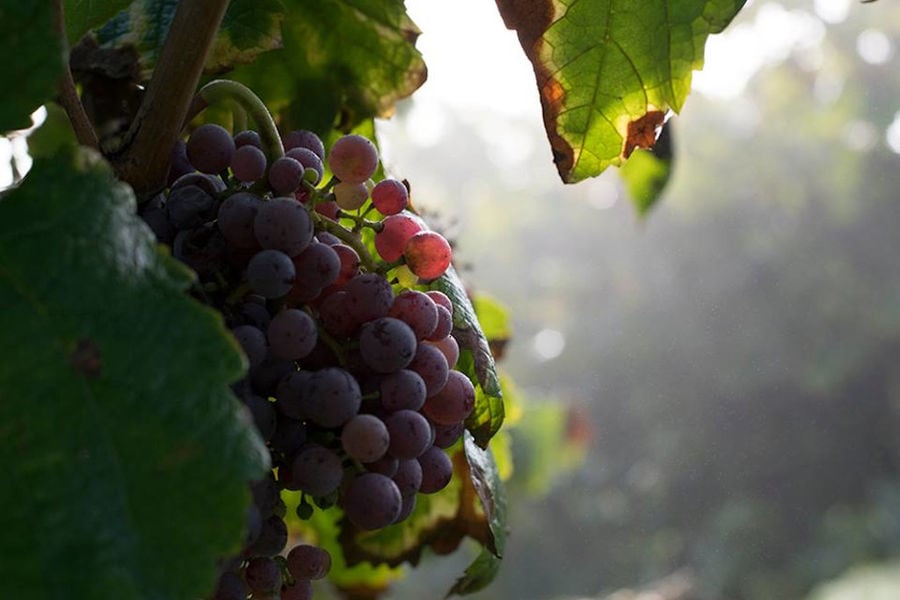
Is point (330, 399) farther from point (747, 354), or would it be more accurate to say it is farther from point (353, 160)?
point (747, 354)

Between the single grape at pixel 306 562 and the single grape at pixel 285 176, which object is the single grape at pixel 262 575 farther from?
the single grape at pixel 285 176

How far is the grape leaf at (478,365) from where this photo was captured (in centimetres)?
56

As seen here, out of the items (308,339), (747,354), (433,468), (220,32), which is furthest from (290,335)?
(747,354)

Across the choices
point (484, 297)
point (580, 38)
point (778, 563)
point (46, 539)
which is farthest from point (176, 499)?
point (778, 563)

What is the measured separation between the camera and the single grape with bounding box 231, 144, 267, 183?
50cm

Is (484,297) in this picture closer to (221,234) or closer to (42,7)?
(221,234)

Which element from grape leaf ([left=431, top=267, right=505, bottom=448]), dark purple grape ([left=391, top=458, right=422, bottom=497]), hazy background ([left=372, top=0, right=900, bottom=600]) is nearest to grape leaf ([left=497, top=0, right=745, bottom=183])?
grape leaf ([left=431, top=267, right=505, bottom=448])

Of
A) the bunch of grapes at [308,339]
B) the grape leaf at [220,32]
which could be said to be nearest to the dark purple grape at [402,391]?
the bunch of grapes at [308,339]

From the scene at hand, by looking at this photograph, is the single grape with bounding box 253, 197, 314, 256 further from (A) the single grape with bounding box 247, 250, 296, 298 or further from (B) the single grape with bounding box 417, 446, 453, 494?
(B) the single grape with bounding box 417, 446, 453, 494

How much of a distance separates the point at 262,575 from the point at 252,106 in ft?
0.75

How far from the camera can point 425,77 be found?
75 cm

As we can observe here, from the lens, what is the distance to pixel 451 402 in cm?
52

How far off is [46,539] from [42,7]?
19cm

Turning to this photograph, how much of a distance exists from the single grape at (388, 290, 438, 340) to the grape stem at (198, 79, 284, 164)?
95 mm
